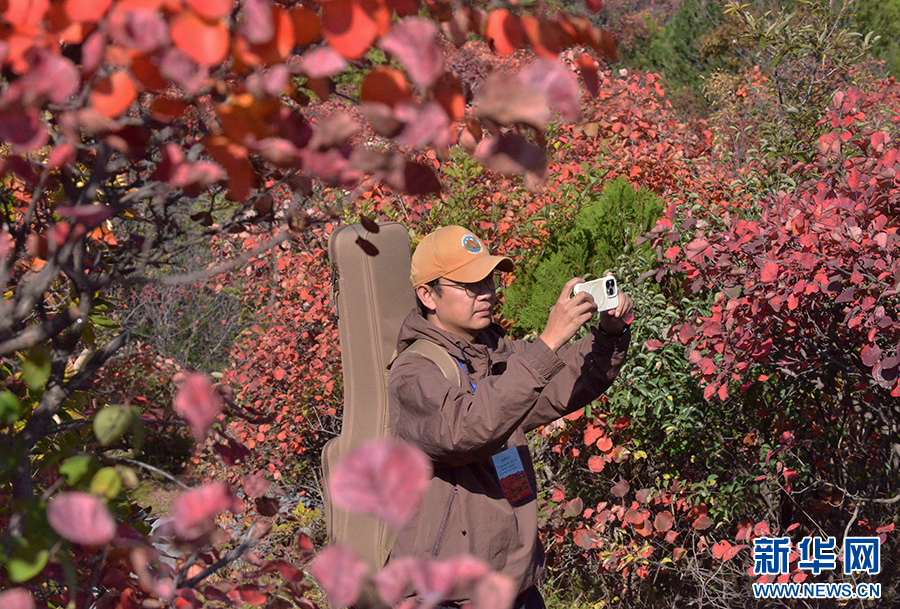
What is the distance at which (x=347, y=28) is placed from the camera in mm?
808

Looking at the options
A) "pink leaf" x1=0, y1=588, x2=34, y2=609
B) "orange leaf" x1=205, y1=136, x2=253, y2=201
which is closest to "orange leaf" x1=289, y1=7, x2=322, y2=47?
"orange leaf" x1=205, y1=136, x2=253, y2=201

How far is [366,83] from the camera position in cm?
84

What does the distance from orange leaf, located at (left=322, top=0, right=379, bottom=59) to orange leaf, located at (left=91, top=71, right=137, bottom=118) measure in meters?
0.21

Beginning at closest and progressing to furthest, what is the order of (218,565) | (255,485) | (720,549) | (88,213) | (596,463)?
(88,213)
(218,565)
(255,485)
(720,549)
(596,463)

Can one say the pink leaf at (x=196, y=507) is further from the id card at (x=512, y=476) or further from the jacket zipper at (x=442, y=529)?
the id card at (x=512, y=476)

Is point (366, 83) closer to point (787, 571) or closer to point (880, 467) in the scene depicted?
point (787, 571)

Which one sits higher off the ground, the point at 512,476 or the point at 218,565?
the point at 218,565

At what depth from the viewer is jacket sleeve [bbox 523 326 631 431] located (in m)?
2.37

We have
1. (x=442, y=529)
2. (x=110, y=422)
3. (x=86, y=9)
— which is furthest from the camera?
(x=442, y=529)

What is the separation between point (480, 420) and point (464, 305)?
1.68 ft

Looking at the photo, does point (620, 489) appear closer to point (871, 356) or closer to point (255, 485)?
point (871, 356)

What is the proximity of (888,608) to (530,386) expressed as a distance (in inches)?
98.5

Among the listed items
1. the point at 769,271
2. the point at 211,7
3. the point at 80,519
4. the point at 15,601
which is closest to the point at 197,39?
the point at 211,7

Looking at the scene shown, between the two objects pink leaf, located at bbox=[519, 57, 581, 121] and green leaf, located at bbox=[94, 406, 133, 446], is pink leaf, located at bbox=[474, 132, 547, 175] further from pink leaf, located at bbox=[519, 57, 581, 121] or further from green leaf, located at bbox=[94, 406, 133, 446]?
green leaf, located at bbox=[94, 406, 133, 446]
